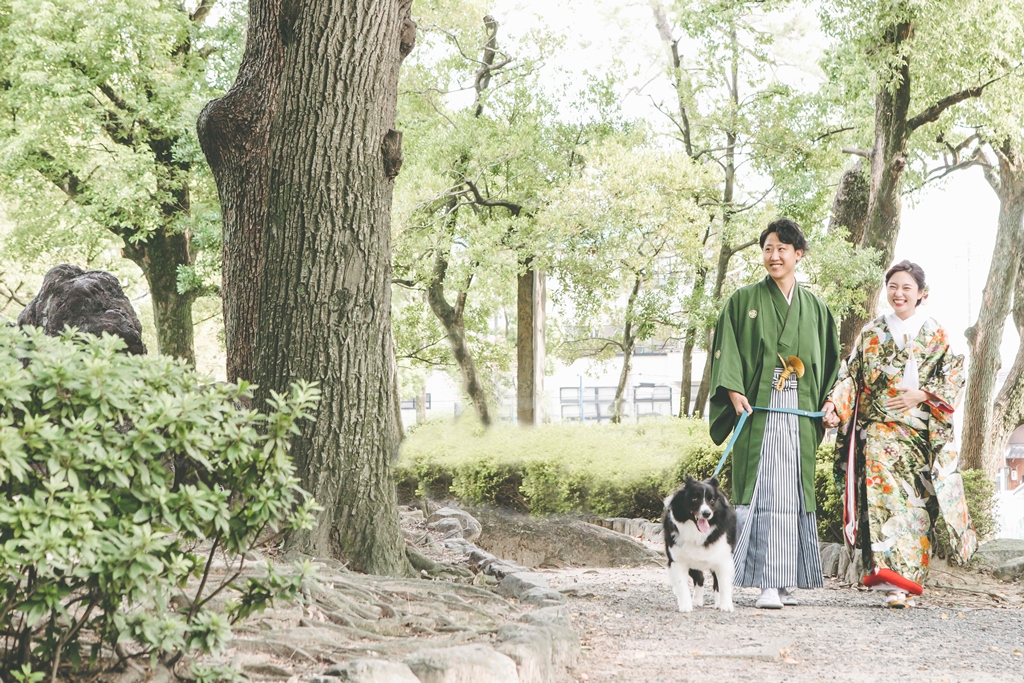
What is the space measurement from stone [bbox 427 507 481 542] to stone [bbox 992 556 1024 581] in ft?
13.4

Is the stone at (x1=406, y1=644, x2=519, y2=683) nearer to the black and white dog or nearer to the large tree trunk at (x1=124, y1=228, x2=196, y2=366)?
the black and white dog

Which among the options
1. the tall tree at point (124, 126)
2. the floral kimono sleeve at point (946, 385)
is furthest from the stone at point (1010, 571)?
the tall tree at point (124, 126)

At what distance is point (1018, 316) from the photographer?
42.1 ft

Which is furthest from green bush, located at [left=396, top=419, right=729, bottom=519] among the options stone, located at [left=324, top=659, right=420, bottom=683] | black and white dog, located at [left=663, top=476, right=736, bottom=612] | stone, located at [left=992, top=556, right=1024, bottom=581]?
stone, located at [left=324, top=659, right=420, bottom=683]

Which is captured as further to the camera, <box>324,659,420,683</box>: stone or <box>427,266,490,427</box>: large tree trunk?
<box>427,266,490,427</box>: large tree trunk

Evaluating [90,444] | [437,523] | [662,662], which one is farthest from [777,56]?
[90,444]

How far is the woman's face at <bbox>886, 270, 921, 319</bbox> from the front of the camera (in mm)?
5578

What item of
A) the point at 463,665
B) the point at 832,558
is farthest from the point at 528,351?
the point at 463,665

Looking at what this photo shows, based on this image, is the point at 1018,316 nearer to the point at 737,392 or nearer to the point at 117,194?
the point at 737,392

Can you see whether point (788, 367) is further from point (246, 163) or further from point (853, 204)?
A: point (853, 204)

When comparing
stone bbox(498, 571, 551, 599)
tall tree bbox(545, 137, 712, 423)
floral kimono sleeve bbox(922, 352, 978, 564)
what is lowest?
stone bbox(498, 571, 551, 599)

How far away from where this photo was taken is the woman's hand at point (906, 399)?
18.0 feet

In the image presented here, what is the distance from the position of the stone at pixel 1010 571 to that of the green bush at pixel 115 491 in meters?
5.30

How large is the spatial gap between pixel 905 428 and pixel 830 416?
482 mm
